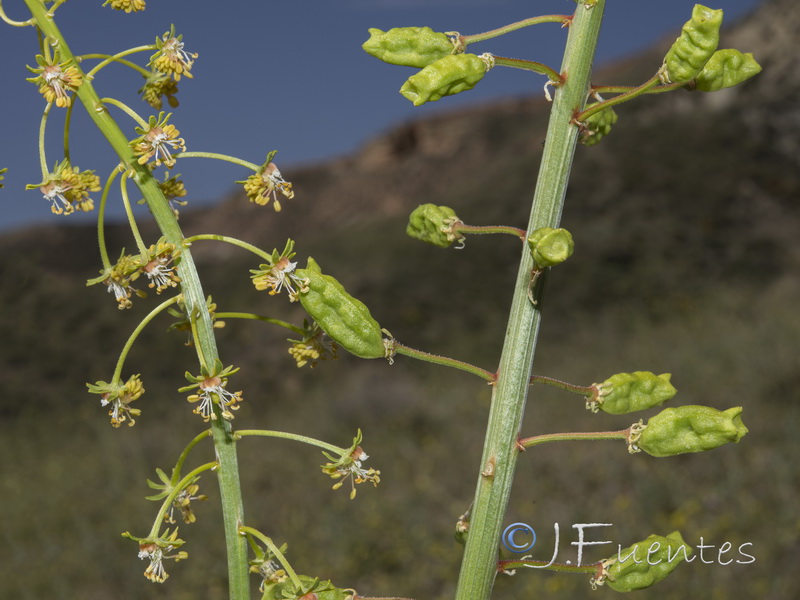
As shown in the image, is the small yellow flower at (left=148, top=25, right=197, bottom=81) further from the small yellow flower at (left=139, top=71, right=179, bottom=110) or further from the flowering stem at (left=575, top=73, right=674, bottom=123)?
the flowering stem at (left=575, top=73, right=674, bottom=123)

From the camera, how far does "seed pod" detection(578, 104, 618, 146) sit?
1.54 meters

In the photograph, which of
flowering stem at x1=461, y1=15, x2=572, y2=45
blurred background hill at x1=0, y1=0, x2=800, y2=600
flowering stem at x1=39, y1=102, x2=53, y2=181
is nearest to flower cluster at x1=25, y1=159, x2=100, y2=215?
flowering stem at x1=39, y1=102, x2=53, y2=181

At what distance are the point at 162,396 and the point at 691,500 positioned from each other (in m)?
11.0

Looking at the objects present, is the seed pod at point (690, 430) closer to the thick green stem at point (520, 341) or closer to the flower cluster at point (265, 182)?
the thick green stem at point (520, 341)

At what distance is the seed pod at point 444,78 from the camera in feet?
4.18

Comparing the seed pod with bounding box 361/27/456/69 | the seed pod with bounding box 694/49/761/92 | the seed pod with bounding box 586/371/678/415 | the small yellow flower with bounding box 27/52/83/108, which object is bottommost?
the seed pod with bounding box 586/371/678/415

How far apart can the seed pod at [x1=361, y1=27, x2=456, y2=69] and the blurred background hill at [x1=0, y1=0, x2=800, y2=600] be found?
5054 mm

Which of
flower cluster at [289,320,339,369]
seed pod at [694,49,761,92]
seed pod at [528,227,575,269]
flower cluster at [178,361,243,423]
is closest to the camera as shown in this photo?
seed pod at [528,227,575,269]

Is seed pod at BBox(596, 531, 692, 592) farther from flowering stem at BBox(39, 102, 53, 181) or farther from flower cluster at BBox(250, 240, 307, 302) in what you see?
flowering stem at BBox(39, 102, 53, 181)

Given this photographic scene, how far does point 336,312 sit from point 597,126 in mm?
696

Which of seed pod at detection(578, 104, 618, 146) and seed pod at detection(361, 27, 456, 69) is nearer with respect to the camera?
seed pod at detection(361, 27, 456, 69)

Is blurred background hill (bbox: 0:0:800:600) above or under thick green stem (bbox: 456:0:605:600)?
above

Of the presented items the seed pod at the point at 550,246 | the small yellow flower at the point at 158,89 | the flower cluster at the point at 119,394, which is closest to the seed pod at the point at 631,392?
the seed pod at the point at 550,246

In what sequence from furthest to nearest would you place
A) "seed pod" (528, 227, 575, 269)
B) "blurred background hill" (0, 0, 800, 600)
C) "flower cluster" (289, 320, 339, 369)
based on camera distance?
"blurred background hill" (0, 0, 800, 600) < "flower cluster" (289, 320, 339, 369) < "seed pod" (528, 227, 575, 269)
